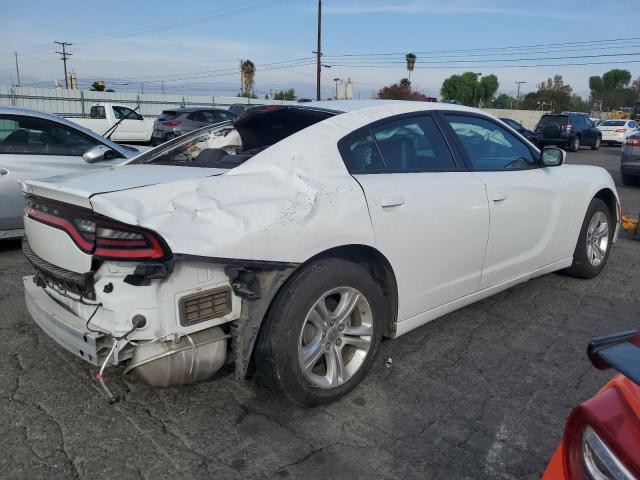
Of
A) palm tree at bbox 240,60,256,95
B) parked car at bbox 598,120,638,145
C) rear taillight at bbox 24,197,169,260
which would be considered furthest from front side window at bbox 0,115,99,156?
palm tree at bbox 240,60,256,95

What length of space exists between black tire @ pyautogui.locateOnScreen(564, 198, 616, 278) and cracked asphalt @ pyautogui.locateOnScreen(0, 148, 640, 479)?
110 cm

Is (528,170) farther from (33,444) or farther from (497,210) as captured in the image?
(33,444)

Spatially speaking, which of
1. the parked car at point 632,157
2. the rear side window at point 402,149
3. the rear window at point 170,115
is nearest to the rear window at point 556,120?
the parked car at point 632,157

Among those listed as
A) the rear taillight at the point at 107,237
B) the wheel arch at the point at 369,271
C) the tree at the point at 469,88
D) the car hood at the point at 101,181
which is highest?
the tree at the point at 469,88

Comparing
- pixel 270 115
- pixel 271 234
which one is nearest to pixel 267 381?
pixel 271 234

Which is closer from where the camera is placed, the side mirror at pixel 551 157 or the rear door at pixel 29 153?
the side mirror at pixel 551 157

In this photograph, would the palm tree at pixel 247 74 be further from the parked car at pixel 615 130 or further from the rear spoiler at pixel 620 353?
the rear spoiler at pixel 620 353

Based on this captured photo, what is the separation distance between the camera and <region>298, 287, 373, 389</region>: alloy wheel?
2762 millimetres

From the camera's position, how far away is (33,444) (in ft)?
8.16

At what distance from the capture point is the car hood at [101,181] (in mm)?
2486

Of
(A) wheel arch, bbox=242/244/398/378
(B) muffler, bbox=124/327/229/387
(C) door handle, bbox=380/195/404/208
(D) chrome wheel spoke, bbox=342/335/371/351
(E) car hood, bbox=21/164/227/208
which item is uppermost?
(E) car hood, bbox=21/164/227/208

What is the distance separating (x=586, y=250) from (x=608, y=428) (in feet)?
13.2

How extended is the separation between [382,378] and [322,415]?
53cm

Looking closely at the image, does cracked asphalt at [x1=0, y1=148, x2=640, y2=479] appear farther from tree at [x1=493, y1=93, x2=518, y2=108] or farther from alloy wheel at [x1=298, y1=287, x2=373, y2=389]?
tree at [x1=493, y1=93, x2=518, y2=108]
